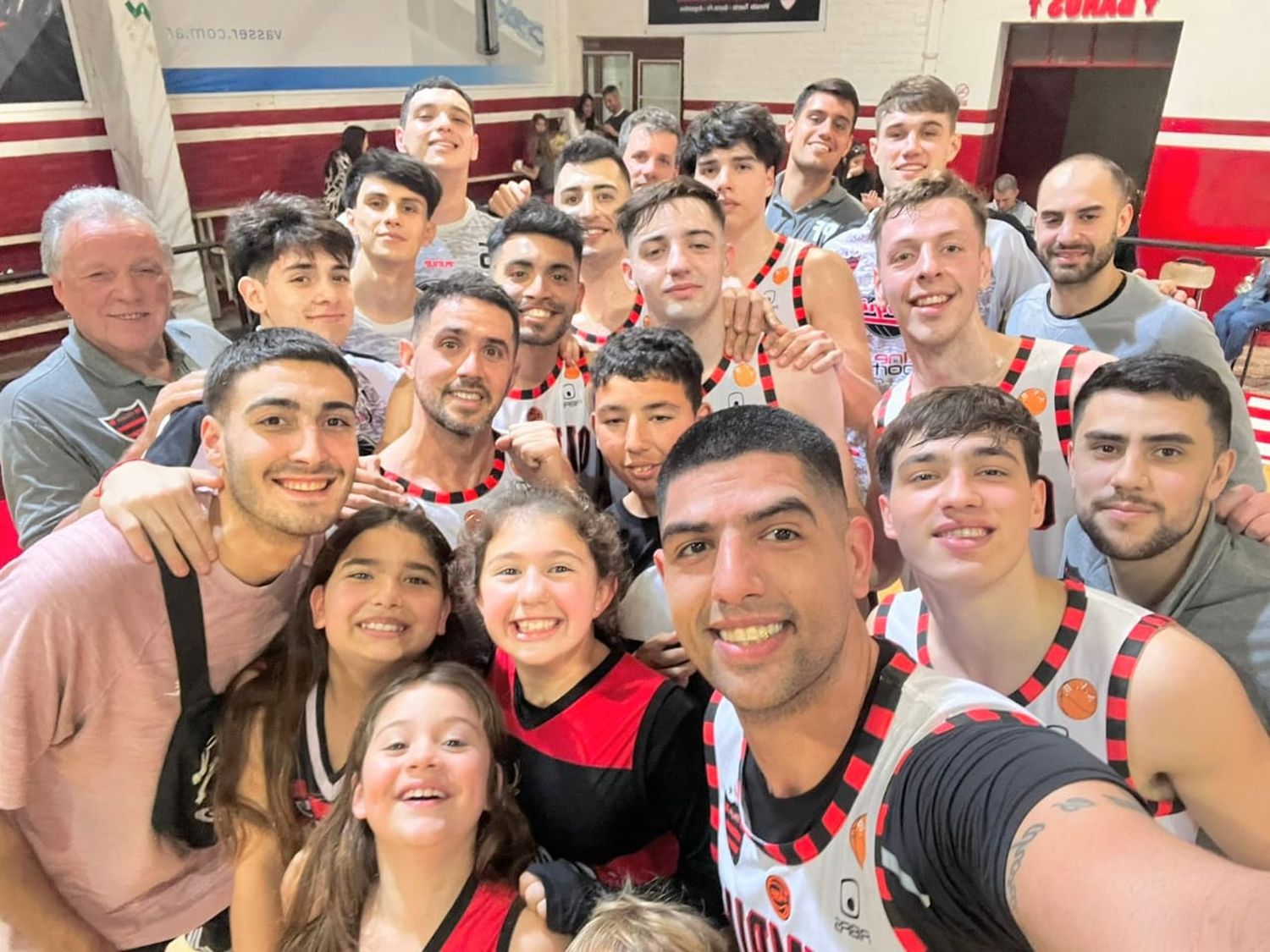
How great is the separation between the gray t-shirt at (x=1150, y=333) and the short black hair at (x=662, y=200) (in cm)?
139

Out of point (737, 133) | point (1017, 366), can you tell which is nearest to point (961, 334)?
point (1017, 366)

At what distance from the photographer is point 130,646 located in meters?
1.82

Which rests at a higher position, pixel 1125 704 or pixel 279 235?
pixel 279 235

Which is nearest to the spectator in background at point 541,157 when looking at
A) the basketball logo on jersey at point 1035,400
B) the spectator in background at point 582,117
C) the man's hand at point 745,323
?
the spectator in background at point 582,117

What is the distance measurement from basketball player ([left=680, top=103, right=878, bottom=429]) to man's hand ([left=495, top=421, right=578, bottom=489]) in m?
1.22

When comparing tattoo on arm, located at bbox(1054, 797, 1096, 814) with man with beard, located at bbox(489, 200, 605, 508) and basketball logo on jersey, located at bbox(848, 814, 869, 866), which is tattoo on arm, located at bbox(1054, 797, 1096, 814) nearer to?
basketball logo on jersey, located at bbox(848, 814, 869, 866)

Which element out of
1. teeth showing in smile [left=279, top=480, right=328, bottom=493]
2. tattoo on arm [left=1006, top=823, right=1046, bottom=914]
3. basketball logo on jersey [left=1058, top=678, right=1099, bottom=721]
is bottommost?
basketball logo on jersey [left=1058, top=678, right=1099, bottom=721]

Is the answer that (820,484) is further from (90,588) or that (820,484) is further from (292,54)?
(292,54)

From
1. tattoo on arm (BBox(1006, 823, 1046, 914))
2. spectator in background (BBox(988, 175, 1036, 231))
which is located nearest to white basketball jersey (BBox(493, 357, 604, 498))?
tattoo on arm (BBox(1006, 823, 1046, 914))

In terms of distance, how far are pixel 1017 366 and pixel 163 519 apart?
2.47m

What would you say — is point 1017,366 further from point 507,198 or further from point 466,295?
point 507,198

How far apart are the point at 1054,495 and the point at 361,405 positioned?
249 centimetres

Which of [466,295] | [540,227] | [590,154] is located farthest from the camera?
[590,154]

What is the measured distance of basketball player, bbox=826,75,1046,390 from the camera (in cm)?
386
